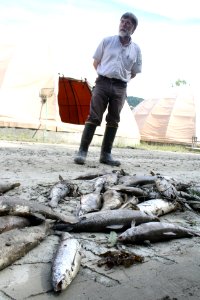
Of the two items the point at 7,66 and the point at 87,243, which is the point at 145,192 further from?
the point at 7,66

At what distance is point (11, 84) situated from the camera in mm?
13188

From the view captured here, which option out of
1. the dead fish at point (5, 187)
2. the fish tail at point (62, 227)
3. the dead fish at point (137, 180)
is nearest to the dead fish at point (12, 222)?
the fish tail at point (62, 227)

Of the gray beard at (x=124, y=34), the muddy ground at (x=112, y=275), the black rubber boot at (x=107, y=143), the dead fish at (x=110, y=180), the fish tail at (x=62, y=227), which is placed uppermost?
the gray beard at (x=124, y=34)

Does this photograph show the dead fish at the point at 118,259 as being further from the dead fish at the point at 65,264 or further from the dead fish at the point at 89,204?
the dead fish at the point at 89,204

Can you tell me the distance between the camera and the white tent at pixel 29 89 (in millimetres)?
12742

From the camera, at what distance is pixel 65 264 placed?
2215 millimetres

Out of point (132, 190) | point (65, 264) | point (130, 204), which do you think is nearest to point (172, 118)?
point (132, 190)

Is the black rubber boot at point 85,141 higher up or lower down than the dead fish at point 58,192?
higher up

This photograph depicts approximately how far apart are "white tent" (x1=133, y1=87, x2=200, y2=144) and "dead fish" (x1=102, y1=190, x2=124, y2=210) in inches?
632

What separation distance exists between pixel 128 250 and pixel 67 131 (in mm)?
10610

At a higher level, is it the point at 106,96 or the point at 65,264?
the point at 106,96

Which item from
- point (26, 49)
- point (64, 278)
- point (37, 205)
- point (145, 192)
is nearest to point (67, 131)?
point (26, 49)

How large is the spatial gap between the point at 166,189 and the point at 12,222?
1745mm

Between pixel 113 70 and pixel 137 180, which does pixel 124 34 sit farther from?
pixel 137 180
